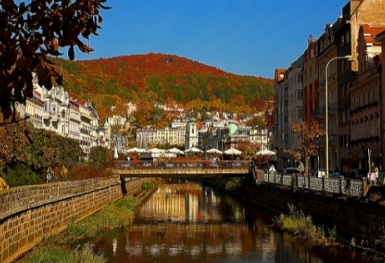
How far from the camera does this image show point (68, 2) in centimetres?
672

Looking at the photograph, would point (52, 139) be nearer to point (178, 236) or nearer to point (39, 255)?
point (178, 236)

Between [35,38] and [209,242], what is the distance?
31920mm

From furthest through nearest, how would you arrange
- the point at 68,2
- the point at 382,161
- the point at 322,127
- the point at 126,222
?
the point at 322,127, the point at 382,161, the point at 126,222, the point at 68,2

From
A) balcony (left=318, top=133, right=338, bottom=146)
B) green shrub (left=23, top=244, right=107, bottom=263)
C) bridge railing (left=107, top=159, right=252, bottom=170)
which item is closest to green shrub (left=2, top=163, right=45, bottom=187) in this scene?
green shrub (left=23, top=244, right=107, bottom=263)

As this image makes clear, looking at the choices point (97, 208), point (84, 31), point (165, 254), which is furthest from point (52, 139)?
point (84, 31)

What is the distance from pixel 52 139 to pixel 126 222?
45.7 ft

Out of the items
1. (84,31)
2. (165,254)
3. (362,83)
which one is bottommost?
(165,254)

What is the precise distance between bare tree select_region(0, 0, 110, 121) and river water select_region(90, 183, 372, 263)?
22.1 metres

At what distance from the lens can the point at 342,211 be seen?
3403cm

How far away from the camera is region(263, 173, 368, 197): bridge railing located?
103ft

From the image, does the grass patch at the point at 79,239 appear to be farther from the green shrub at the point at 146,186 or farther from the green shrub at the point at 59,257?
the green shrub at the point at 146,186

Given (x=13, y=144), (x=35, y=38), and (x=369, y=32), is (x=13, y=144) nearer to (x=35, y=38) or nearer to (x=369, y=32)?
(x=369, y=32)

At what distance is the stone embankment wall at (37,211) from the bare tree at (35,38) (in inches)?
733

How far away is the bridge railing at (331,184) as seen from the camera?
3147 cm
